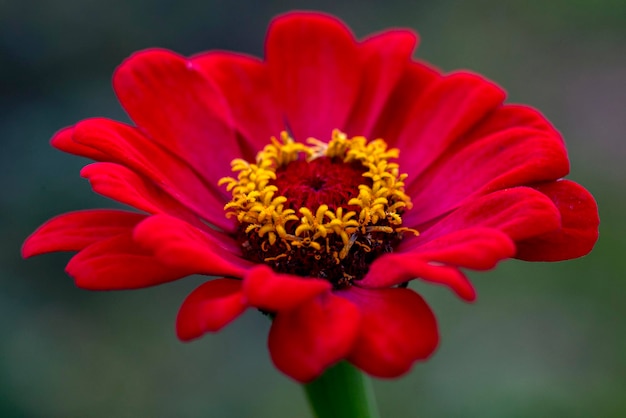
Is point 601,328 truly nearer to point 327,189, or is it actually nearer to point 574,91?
point 327,189

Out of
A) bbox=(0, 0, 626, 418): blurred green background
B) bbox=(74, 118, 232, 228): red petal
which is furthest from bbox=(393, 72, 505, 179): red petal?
bbox=(0, 0, 626, 418): blurred green background

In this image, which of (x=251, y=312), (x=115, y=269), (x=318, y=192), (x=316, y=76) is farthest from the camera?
(x=251, y=312)

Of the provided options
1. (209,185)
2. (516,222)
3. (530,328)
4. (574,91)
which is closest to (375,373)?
(516,222)

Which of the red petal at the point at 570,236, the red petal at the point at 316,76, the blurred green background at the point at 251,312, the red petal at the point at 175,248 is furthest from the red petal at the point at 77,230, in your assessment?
the blurred green background at the point at 251,312

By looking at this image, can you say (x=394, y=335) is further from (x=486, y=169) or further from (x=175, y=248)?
(x=486, y=169)

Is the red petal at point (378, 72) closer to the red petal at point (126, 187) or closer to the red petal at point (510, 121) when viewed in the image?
the red petal at point (510, 121)

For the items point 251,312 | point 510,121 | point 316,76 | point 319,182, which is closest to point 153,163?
point 319,182

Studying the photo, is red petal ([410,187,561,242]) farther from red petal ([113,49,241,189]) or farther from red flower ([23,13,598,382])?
red petal ([113,49,241,189])
